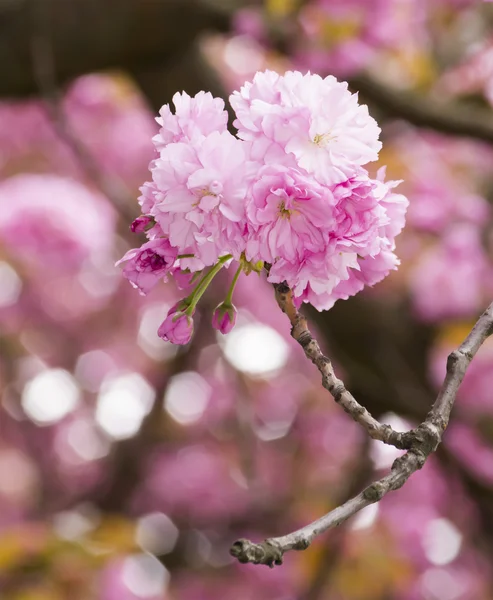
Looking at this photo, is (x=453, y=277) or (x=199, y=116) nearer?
(x=199, y=116)

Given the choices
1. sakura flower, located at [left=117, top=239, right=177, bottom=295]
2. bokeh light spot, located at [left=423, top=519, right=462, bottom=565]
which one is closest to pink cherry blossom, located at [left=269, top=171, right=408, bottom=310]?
sakura flower, located at [left=117, top=239, right=177, bottom=295]

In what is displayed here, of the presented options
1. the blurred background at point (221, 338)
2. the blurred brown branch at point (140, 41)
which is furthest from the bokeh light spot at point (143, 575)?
the blurred brown branch at point (140, 41)

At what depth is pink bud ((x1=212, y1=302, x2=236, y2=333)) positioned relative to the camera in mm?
877

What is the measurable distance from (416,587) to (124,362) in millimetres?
2669

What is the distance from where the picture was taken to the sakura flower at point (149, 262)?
793mm

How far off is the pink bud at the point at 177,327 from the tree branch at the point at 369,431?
102 mm

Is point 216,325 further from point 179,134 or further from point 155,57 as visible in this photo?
point 155,57

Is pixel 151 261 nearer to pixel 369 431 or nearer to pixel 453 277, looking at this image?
pixel 369 431

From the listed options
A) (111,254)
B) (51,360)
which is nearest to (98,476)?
(51,360)

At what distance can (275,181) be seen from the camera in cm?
72

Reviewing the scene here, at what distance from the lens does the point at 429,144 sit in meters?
4.34

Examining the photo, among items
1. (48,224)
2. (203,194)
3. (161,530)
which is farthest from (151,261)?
(161,530)

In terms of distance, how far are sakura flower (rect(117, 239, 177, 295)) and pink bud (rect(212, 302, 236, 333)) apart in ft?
0.30

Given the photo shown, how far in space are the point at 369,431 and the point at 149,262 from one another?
26 centimetres
